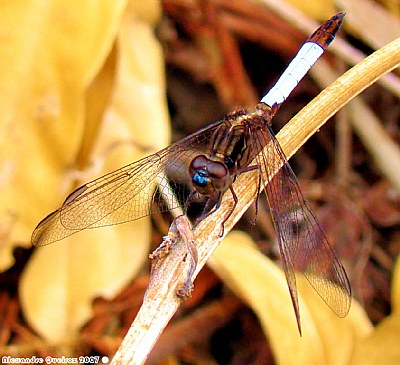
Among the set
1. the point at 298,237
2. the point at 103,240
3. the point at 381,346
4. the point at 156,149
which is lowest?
the point at 103,240

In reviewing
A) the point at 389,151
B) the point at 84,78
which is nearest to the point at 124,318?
the point at 84,78

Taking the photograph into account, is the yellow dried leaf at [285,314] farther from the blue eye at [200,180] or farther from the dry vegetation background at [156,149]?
the blue eye at [200,180]

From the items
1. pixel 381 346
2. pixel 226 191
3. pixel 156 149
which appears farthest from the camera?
pixel 156 149

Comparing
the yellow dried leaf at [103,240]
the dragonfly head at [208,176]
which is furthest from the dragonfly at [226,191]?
the yellow dried leaf at [103,240]

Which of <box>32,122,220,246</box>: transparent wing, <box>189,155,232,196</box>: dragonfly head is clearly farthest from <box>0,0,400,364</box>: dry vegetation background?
<box>189,155,232,196</box>: dragonfly head

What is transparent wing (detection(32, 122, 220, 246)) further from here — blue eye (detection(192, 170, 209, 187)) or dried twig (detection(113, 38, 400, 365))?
dried twig (detection(113, 38, 400, 365))

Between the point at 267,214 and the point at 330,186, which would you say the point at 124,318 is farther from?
the point at 330,186

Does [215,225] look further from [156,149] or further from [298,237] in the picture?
Answer: [156,149]

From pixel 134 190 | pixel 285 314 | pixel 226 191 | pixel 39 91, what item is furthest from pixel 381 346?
pixel 39 91
